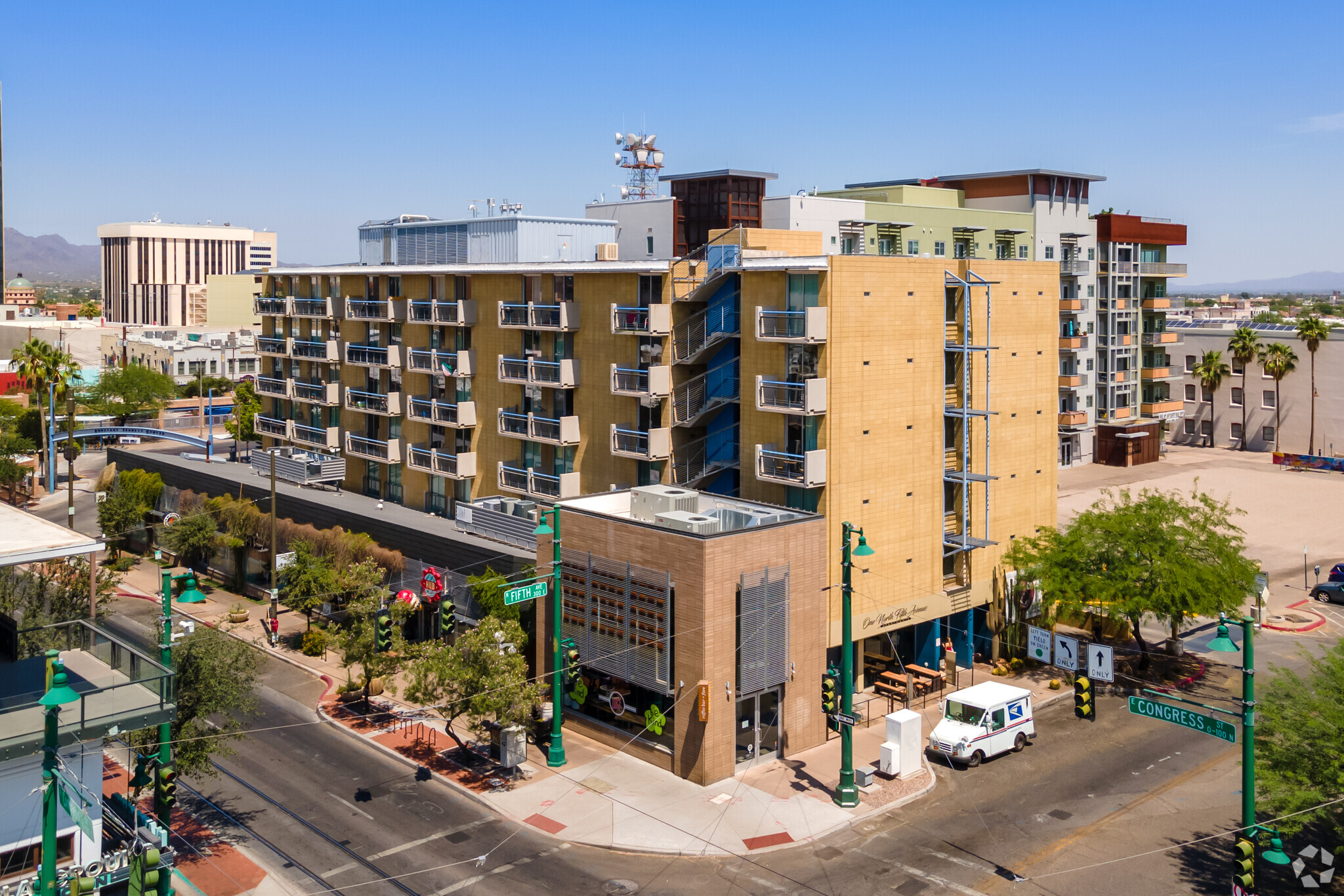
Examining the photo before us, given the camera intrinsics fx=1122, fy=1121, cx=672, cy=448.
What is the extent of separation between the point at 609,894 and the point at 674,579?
1117 centimetres

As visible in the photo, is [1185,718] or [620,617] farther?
[620,617]

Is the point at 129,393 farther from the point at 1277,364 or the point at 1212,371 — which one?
the point at 1277,364

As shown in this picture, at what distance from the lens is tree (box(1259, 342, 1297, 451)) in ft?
354

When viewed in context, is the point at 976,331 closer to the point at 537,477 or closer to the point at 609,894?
the point at 537,477

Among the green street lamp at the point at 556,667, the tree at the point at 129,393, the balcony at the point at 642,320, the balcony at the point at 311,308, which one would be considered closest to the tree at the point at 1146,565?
the balcony at the point at 642,320

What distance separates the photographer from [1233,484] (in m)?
92.3

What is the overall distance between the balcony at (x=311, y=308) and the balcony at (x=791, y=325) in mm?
33548

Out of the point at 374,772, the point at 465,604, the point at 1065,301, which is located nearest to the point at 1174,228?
the point at 1065,301

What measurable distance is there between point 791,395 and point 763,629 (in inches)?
388

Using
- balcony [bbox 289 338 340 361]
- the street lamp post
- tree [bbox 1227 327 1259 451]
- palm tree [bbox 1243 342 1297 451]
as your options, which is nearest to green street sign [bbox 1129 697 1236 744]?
the street lamp post

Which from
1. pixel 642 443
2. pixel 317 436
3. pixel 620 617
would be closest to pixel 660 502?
pixel 620 617

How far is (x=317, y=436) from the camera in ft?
225

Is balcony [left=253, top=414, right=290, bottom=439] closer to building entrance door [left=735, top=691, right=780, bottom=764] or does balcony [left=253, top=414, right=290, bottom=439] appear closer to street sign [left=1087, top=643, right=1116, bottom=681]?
building entrance door [left=735, top=691, right=780, bottom=764]

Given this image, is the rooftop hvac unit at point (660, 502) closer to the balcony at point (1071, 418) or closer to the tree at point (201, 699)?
the tree at point (201, 699)
